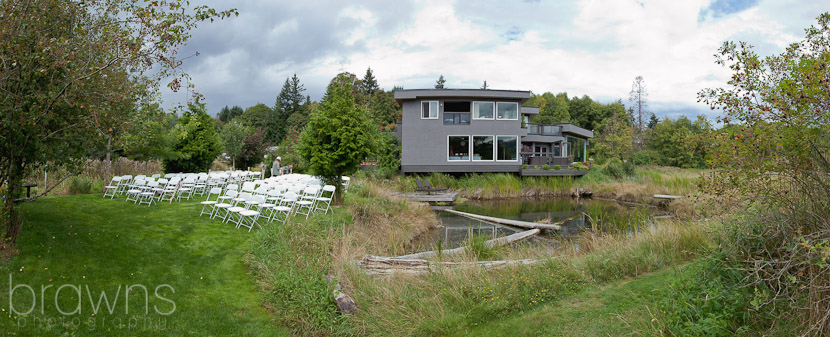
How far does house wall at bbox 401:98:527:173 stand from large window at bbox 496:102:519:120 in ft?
1.40

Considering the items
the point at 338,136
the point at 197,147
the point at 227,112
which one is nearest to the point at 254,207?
the point at 338,136

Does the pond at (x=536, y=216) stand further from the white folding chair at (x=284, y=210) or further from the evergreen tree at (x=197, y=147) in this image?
the evergreen tree at (x=197, y=147)

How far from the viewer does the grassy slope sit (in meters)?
4.66

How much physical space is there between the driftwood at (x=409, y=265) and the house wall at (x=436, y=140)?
61.3 feet

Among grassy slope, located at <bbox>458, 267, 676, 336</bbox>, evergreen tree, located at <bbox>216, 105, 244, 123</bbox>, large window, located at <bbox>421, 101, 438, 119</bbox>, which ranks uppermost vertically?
evergreen tree, located at <bbox>216, 105, 244, 123</bbox>

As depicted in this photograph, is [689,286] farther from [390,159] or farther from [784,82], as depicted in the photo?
[390,159]

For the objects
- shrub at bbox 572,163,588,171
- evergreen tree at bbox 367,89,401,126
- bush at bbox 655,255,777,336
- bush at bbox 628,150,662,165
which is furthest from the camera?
evergreen tree at bbox 367,89,401,126

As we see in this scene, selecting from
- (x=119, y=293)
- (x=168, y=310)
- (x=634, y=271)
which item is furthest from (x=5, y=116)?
(x=634, y=271)

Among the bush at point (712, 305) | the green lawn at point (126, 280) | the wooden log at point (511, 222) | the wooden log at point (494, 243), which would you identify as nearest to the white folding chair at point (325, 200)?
the green lawn at point (126, 280)

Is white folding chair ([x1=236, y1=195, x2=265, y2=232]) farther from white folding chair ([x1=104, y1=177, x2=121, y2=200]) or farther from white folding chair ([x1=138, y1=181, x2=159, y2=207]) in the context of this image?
white folding chair ([x1=104, y1=177, x2=121, y2=200])

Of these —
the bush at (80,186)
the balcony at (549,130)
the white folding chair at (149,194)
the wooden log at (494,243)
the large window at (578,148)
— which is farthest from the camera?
the large window at (578,148)

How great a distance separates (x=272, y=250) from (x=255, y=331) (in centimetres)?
237

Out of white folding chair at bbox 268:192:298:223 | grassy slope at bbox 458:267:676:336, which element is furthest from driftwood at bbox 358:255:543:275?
white folding chair at bbox 268:192:298:223

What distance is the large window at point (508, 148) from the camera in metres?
26.9
